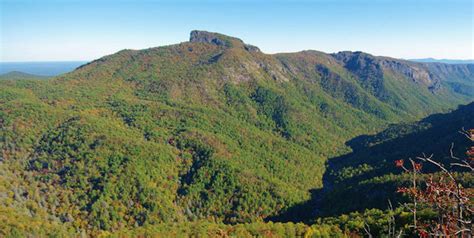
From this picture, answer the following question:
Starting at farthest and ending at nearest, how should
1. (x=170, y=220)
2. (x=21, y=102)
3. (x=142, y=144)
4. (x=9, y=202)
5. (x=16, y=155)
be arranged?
1. (x=21, y=102)
2. (x=142, y=144)
3. (x=16, y=155)
4. (x=170, y=220)
5. (x=9, y=202)

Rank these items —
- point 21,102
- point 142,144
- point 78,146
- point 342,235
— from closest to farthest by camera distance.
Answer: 1. point 342,235
2. point 78,146
3. point 142,144
4. point 21,102

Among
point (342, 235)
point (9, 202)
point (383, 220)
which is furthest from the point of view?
point (9, 202)

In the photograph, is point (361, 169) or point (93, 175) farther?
point (361, 169)

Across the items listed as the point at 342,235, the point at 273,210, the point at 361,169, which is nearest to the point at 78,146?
the point at 273,210

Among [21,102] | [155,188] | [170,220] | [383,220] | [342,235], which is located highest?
[21,102]

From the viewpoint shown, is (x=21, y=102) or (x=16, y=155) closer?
(x=16, y=155)

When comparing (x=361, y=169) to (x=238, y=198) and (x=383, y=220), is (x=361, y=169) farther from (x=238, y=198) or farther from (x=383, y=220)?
(x=383, y=220)

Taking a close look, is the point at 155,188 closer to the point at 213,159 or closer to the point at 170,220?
the point at 170,220

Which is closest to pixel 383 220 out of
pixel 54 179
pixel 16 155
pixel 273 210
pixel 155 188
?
pixel 273 210

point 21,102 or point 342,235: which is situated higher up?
point 21,102
